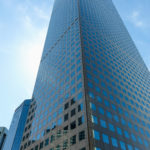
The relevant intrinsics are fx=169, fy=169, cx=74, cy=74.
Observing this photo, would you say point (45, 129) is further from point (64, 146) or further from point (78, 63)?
point (78, 63)

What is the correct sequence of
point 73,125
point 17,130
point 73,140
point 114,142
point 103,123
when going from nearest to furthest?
point 73,140
point 114,142
point 103,123
point 73,125
point 17,130

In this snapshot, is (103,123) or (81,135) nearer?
(81,135)

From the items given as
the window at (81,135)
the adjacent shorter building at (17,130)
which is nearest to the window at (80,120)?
the window at (81,135)

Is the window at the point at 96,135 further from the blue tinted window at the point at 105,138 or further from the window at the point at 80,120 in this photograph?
the window at the point at 80,120

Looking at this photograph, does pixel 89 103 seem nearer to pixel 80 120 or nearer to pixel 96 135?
pixel 80 120

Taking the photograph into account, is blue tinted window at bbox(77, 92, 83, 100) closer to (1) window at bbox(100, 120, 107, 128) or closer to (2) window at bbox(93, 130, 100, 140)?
(1) window at bbox(100, 120, 107, 128)

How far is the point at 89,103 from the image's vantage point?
45.8 meters

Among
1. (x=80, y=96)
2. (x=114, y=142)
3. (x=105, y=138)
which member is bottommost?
(x=114, y=142)

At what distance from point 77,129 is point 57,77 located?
3125 centimetres

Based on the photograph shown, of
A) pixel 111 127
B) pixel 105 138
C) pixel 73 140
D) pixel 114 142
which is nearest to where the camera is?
pixel 105 138

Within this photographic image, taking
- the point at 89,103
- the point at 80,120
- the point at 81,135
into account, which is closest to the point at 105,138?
the point at 81,135

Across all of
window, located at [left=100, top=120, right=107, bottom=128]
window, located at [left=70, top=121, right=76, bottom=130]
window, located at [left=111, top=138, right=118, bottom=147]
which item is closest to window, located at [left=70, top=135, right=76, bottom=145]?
window, located at [left=70, top=121, right=76, bottom=130]

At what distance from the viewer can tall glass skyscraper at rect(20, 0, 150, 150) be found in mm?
43219

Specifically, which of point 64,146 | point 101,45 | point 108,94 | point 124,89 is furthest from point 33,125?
point 101,45
